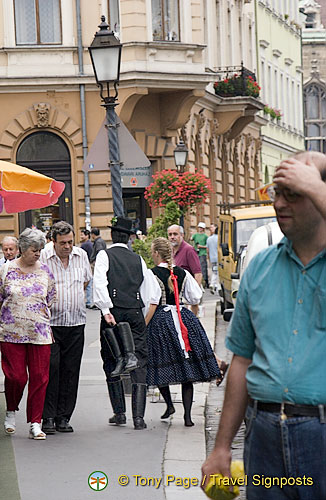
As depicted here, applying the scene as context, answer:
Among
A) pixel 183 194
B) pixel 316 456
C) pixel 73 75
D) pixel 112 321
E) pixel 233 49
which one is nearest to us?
pixel 316 456

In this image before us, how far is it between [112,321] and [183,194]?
734 inches

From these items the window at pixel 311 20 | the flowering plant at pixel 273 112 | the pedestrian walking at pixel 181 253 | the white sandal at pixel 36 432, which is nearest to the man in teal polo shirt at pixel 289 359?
the white sandal at pixel 36 432

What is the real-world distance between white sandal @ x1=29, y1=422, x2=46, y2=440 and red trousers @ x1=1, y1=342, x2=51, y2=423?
0.12 ft

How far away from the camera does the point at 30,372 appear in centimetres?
1037

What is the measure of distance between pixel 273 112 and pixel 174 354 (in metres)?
41.1

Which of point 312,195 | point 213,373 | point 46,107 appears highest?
point 46,107

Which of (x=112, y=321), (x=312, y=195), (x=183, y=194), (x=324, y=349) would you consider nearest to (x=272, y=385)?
(x=324, y=349)

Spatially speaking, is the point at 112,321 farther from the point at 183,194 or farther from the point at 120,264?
the point at 183,194

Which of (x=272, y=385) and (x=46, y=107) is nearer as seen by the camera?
(x=272, y=385)

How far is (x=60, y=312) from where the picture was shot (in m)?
10.8

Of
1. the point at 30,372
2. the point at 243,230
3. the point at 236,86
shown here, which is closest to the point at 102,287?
the point at 30,372

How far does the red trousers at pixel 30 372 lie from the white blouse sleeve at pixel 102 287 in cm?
63

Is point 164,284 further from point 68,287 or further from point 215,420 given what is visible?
point 215,420

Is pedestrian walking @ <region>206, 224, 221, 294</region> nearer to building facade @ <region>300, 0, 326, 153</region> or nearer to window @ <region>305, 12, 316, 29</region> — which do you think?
building facade @ <region>300, 0, 326, 153</region>
